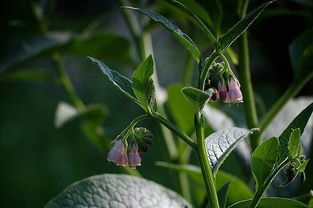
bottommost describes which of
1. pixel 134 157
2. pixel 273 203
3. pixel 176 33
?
pixel 273 203

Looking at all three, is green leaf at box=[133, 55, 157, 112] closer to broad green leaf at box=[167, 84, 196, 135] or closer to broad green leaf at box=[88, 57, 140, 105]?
broad green leaf at box=[88, 57, 140, 105]

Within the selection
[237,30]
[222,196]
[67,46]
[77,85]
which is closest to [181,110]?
[67,46]

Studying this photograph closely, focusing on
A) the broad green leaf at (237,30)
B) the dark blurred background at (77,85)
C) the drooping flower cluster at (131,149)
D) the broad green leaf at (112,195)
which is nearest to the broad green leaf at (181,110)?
the dark blurred background at (77,85)

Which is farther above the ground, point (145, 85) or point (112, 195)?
point (145, 85)

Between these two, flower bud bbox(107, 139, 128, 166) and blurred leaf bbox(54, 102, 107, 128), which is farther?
blurred leaf bbox(54, 102, 107, 128)

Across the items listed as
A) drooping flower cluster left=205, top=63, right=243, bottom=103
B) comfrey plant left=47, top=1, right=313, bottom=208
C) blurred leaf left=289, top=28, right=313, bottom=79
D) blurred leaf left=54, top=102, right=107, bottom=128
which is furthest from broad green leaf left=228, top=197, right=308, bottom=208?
blurred leaf left=54, top=102, right=107, bottom=128

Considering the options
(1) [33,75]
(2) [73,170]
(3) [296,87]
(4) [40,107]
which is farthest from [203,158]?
(4) [40,107]

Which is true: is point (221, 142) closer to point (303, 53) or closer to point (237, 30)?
point (237, 30)

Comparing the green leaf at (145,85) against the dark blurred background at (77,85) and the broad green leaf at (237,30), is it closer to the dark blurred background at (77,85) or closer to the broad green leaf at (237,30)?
the broad green leaf at (237,30)

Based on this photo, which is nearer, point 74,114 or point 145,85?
point 145,85
